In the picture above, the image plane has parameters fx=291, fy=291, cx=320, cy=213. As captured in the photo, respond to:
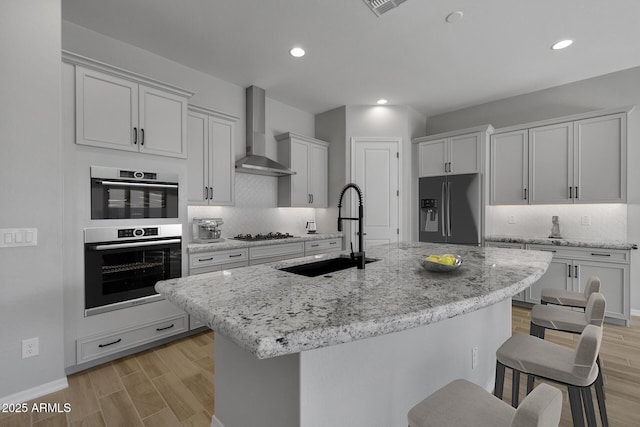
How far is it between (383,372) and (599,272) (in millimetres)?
3506

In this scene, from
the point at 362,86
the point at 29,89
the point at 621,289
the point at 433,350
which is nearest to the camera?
the point at 433,350

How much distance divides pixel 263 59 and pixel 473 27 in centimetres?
213

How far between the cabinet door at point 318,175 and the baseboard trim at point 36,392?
3.33 m

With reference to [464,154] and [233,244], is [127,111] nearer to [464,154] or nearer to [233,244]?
[233,244]

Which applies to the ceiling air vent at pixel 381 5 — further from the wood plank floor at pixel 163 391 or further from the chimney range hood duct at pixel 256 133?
→ the wood plank floor at pixel 163 391

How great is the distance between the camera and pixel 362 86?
3.98 m

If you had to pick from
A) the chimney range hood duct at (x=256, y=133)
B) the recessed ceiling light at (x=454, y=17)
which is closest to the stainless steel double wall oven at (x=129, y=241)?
the chimney range hood duct at (x=256, y=133)

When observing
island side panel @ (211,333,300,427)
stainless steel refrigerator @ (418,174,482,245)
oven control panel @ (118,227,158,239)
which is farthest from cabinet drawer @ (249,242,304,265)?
stainless steel refrigerator @ (418,174,482,245)

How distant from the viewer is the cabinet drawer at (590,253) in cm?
314

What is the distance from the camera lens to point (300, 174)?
4.42 m

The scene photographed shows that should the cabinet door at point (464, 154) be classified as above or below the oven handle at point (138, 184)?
above

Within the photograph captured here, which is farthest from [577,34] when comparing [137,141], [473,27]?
[137,141]

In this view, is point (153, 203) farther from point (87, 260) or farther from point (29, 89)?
point (29, 89)

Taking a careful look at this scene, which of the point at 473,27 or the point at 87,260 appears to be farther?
the point at 473,27
